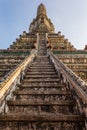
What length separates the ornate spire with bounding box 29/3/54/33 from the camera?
29572mm

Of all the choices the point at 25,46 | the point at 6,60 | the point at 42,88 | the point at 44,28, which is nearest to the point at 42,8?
the point at 44,28

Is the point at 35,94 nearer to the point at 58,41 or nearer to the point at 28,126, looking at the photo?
the point at 28,126

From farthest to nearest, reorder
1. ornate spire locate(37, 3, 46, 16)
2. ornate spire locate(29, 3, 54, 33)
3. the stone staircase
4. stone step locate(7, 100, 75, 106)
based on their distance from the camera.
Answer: ornate spire locate(37, 3, 46, 16) < ornate spire locate(29, 3, 54, 33) < stone step locate(7, 100, 75, 106) < the stone staircase

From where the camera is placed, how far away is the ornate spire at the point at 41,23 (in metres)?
29.6

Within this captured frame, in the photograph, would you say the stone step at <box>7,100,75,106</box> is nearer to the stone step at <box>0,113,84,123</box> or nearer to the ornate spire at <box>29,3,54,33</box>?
the stone step at <box>0,113,84,123</box>

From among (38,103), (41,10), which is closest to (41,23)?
(41,10)

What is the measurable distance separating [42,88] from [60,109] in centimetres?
127

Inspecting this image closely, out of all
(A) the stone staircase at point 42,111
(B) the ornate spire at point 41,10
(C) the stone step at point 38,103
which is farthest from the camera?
(B) the ornate spire at point 41,10

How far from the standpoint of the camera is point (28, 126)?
10.8 feet

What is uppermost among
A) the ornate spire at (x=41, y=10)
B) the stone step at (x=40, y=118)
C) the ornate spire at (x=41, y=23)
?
the ornate spire at (x=41, y=10)

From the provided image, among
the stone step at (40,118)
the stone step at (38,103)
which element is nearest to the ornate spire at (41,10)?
the stone step at (38,103)

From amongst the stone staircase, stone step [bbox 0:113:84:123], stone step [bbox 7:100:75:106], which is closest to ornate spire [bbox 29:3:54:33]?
the stone staircase

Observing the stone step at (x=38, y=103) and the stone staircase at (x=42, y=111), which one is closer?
the stone staircase at (x=42, y=111)

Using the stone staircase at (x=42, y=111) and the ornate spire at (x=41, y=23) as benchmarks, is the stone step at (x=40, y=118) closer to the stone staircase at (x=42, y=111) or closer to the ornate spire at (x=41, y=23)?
the stone staircase at (x=42, y=111)
